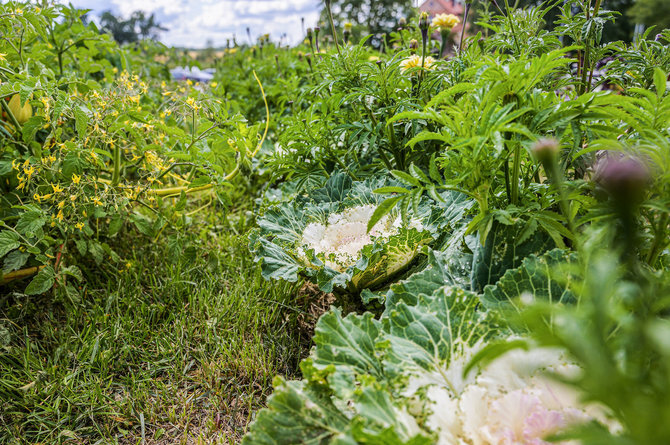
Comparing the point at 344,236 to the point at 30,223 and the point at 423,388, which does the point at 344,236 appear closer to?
the point at 423,388

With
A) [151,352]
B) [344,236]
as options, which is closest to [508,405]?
[344,236]

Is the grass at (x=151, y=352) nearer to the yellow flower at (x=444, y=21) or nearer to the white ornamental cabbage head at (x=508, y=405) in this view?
the white ornamental cabbage head at (x=508, y=405)

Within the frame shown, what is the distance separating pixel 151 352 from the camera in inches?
54.6

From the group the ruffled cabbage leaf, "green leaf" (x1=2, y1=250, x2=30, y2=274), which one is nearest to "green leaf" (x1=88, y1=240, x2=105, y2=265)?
"green leaf" (x1=2, y1=250, x2=30, y2=274)

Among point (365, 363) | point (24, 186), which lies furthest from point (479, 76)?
point (24, 186)

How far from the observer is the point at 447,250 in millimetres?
1140

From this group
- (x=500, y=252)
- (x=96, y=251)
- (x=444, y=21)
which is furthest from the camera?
(x=444, y=21)

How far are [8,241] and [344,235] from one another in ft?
3.47

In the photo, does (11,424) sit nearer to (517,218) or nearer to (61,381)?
(61,381)

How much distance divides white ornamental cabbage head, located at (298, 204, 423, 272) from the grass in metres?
0.25

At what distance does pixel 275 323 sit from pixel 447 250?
0.66 m

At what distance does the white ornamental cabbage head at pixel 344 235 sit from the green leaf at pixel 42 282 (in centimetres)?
84

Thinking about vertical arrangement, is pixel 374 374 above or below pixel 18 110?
below

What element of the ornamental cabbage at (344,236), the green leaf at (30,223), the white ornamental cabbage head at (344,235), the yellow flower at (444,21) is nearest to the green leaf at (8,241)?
the green leaf at (30,223)
